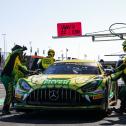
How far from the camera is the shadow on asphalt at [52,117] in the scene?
410 inches

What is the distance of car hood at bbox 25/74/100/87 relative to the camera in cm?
1078

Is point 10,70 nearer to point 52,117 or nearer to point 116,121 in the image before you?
point 52,117

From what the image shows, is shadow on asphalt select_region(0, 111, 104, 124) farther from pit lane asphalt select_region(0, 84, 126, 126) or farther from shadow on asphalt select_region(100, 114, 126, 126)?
shadow on asphalt select_region(100, 114, 126, 126)

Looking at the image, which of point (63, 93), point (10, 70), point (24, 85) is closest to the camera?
point (63, 93)

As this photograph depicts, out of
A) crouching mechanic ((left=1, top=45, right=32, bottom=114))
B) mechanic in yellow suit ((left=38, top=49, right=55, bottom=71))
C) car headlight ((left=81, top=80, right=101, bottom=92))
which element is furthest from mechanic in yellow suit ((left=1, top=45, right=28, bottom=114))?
mechanic in yellow suit ((left=38, top=49, right=55, bottom=71))

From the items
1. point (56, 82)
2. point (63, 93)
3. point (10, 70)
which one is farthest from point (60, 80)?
point (10, 70)

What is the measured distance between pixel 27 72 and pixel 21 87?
1562 millimetres

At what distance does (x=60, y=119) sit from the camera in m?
10.8

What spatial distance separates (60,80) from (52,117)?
0.87 metres

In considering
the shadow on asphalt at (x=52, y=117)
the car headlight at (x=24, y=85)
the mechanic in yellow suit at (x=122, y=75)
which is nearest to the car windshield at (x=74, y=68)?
the mechanic in yellow suit at (x=122, y=75)

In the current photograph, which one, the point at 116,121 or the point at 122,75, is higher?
the point at 122,75

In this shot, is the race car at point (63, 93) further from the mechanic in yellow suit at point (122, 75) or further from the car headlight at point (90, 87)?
the mechanic in yellow suit at point (122, 75)

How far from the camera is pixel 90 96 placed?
34.8 ft

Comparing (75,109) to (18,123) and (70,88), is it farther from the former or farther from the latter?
(18,123)
